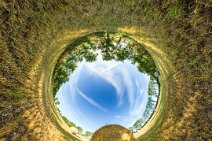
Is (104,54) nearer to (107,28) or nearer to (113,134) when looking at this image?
(107,28)

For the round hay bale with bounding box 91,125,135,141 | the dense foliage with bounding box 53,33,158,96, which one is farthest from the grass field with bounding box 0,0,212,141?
the dense foliage with bounding box 53,33,158,96

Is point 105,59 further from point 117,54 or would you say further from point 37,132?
point 37,132

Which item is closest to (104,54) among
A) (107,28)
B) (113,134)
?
(107,28)

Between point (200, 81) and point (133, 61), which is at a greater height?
point (133, 61)

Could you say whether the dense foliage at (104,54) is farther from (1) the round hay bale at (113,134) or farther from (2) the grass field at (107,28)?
(1) the round hay bale at (113,134)

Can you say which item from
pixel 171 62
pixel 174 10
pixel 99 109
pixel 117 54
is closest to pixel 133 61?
pixel 117 54

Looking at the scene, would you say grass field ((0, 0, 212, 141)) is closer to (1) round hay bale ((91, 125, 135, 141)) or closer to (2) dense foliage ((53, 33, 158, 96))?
(1) round hay bale ((91, 125, 135, 141))

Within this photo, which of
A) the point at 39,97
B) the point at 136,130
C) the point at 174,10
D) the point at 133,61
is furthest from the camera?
the point at 133,61

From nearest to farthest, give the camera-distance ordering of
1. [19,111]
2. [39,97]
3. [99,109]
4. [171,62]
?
[19,111], [171,62], [39,97], [99,109]
